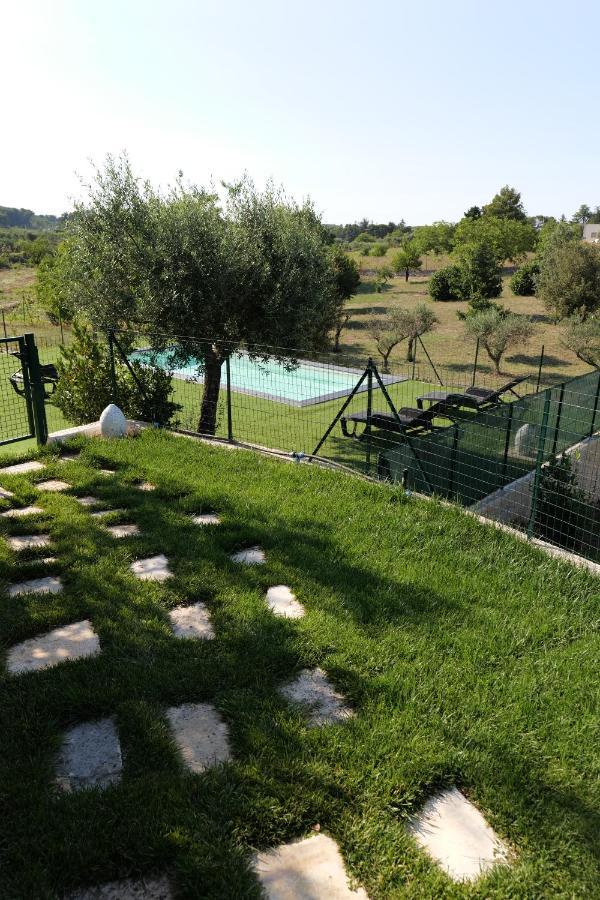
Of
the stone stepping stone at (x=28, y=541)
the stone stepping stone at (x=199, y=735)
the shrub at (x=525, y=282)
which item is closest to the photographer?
the stone stepping stone at (x=199, y=735)

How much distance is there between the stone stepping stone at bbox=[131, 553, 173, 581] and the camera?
409 cm

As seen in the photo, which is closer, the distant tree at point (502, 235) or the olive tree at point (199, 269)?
the olive tree at point (199, 269)

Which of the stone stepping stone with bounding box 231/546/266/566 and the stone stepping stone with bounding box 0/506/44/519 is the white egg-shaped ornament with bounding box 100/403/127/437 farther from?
the stone stepping stone with bounding box 231/546/266/566

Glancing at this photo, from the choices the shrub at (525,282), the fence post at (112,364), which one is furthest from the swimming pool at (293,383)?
the shrub at (525,282)

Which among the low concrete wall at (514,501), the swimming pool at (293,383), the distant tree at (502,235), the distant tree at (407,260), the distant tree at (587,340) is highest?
the distant tree at (502,235)

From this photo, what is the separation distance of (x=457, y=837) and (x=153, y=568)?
2520 mm

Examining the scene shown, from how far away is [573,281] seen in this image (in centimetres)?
2372

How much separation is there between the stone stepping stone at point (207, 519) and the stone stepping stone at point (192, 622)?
1.17 m

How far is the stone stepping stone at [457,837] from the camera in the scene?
2.21m

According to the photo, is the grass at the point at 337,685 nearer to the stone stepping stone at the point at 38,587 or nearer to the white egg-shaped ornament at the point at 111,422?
the stone stepping stone at the point at 38,587

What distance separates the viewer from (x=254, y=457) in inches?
263

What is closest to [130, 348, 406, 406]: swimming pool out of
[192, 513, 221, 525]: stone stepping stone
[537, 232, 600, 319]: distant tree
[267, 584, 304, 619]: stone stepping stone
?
[192, 513, 221, 525]: stone stepping stone

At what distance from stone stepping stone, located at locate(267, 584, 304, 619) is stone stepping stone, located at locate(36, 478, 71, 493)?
2569mm

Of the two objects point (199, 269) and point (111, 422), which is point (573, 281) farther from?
point (111, 422)
